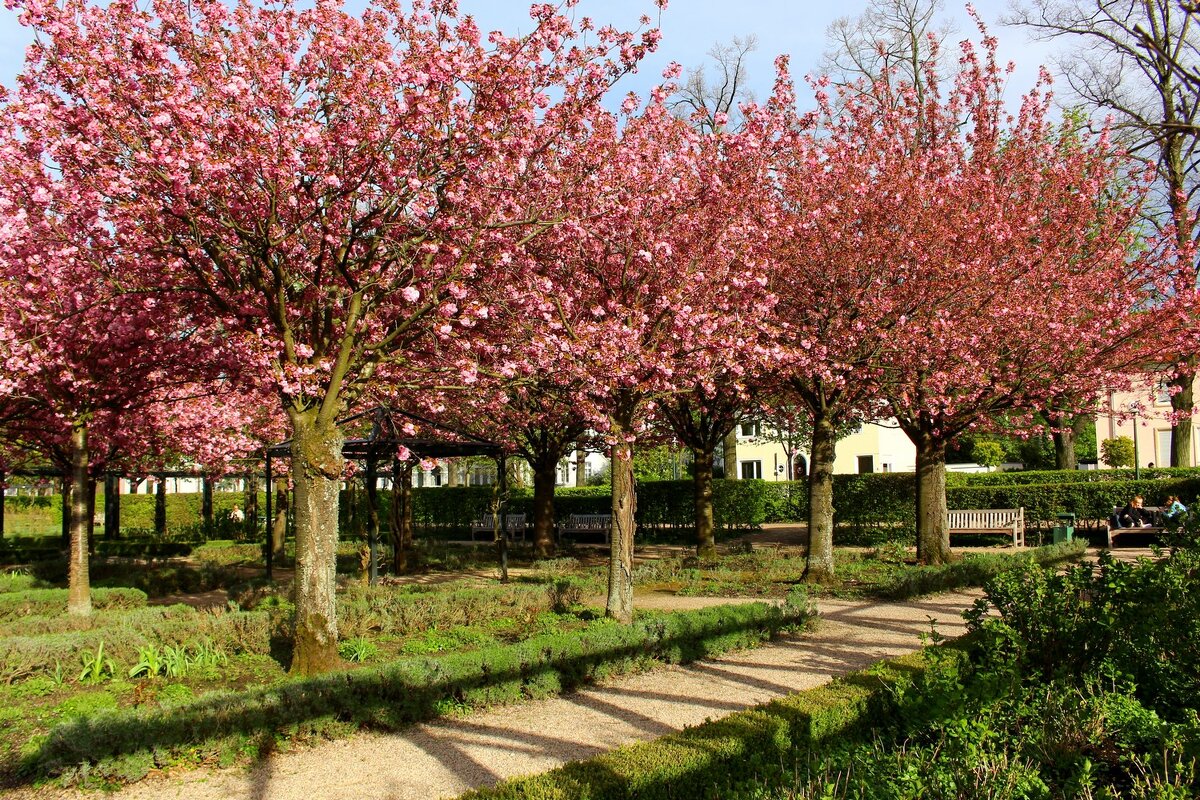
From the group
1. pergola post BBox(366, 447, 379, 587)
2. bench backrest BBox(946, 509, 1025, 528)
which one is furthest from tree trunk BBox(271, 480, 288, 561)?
bench backrest BBox(946, 509, 1025, 528)

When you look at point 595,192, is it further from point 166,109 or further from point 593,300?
point 166,109

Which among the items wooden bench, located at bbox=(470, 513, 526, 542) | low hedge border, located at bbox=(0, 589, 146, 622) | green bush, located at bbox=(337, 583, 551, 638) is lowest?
wooden bench, located at bbox=(470, 513, 526, 542)

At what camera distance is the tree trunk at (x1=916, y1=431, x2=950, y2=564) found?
49.3 feet

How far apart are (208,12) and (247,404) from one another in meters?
12.9

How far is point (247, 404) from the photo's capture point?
63.8 feet

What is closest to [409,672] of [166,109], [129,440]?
[166,109]

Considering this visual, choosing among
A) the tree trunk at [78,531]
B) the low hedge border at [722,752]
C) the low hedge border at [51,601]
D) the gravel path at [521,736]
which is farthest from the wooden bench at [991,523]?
the tree trunk at [78,531]

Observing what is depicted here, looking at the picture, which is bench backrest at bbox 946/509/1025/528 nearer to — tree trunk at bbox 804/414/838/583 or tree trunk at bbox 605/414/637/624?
tree trunk at bbox 804/414/838/583

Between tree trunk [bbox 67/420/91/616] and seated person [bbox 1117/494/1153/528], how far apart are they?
64.0 feet

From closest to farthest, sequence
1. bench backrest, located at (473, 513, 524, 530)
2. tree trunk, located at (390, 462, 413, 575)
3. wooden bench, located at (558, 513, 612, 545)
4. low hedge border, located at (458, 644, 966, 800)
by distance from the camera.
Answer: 1. low hedge border, located at (458, 644, 966, 800)
2. tree trunk, located at (390, 462, 413, 575)
3. wooden bench, located at (558, 513, 612, 545)
4. bench backrest, located at (473, 513, 524, 530)

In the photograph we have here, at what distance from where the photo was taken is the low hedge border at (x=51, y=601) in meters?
11.5

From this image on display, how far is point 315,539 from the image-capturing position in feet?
25.5

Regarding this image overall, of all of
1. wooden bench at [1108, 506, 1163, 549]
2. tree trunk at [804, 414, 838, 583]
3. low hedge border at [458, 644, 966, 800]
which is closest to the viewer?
low hedge border at [458, 644, 966, 800]

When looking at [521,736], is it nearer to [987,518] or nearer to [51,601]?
[51,601]
